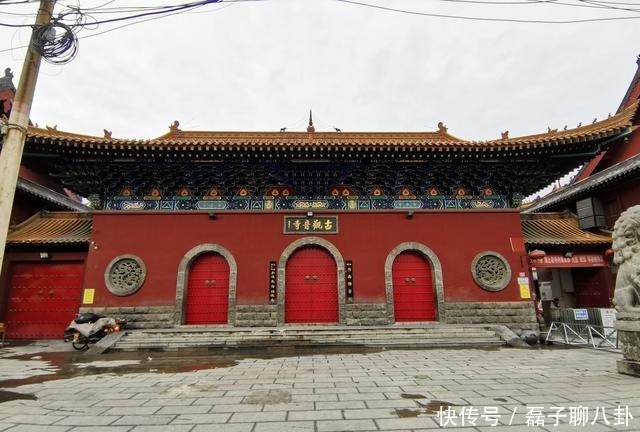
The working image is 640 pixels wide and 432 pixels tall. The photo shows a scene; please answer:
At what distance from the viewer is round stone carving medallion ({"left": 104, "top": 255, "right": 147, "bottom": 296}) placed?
9.16 meters

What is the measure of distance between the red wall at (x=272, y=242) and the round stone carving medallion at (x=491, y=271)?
0.15 metres

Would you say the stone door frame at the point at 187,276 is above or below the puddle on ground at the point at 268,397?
above

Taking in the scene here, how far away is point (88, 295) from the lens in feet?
29.8

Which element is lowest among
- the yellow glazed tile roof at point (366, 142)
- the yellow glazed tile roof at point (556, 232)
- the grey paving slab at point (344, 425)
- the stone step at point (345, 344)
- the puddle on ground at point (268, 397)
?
the stone step at point (345, 344)

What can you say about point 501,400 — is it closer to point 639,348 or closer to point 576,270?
point 639,348

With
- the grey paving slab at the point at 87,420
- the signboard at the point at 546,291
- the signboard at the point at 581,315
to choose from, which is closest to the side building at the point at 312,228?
the signboard at the point at 581,315

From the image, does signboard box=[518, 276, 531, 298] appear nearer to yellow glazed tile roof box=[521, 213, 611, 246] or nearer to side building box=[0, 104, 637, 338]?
side building box=[0, 104, 637, 338]

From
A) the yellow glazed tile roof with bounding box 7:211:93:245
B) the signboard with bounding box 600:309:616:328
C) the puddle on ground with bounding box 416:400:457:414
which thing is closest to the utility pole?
the puddle on ground with bounding box 416:400:457:414

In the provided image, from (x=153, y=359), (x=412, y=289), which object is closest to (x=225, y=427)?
(x=153, y=359)

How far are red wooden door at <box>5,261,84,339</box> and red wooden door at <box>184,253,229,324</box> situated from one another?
3438 mm

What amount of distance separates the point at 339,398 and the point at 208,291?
6552 mm

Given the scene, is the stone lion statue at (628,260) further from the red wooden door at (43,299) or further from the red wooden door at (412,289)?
the red wooden door at (43,299)

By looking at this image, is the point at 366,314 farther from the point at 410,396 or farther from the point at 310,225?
the point at 410,396

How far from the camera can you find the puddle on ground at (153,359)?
5.63 m
